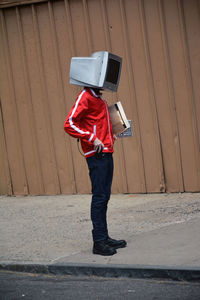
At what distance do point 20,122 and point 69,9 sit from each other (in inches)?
77.6

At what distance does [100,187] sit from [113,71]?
1211mm

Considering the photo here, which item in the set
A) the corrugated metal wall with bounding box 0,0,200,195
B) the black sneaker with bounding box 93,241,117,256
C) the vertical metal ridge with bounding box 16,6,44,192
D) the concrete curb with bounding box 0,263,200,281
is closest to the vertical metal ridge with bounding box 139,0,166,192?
the corrugated metal wall with bounding box 0,0,200,195

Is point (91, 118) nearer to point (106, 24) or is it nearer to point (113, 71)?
point (113, 71)

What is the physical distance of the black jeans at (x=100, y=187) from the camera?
6.09 m

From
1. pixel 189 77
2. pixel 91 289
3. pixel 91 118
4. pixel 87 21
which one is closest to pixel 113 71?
pixel 91 118

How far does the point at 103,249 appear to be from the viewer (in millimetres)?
6156

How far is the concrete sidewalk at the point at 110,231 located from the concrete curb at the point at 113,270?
3 cm

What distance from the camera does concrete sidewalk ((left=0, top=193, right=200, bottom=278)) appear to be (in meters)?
5.93

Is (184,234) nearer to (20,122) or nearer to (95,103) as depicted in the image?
(95,103)

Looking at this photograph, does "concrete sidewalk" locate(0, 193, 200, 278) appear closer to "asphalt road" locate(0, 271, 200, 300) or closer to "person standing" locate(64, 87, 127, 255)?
"asphalt road" locate(0, 271, 200, 300)

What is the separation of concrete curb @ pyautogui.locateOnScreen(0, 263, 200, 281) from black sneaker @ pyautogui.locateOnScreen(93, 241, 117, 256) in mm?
357

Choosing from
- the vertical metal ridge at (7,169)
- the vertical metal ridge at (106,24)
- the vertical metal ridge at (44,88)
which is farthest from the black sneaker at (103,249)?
the vertical metal ridge at (7,169)

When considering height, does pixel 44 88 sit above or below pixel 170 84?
above

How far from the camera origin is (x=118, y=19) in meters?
8.76
